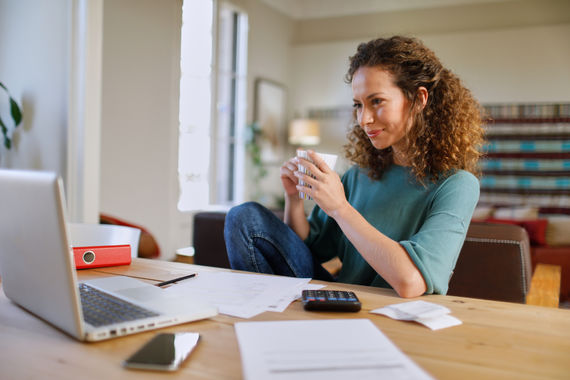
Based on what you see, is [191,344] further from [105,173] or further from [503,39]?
[503,39]

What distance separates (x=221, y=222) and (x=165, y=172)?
202cm

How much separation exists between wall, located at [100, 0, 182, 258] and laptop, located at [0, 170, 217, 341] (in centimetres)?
292

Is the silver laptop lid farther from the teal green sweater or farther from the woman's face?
the woman's face

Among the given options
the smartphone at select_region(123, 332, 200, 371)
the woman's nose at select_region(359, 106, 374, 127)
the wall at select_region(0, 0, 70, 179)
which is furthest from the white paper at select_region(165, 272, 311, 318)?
the wall at select_region(0, 0, 70, 179)

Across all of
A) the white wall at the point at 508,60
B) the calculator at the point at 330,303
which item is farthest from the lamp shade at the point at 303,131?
the calculator at the point at 330,303

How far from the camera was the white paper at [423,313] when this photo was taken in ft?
2.52

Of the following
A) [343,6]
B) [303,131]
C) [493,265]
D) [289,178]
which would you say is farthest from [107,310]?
[343,6]

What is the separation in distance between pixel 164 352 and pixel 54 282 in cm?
18

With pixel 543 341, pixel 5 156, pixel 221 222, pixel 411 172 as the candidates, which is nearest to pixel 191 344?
pixel 543 341

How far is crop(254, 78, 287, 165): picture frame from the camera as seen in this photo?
223 inches

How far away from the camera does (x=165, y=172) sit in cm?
416

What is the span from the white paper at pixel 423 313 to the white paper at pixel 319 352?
0.09 meters

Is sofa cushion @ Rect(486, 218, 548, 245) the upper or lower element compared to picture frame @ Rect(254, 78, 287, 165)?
lower

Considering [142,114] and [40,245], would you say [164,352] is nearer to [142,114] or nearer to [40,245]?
[40,245]
